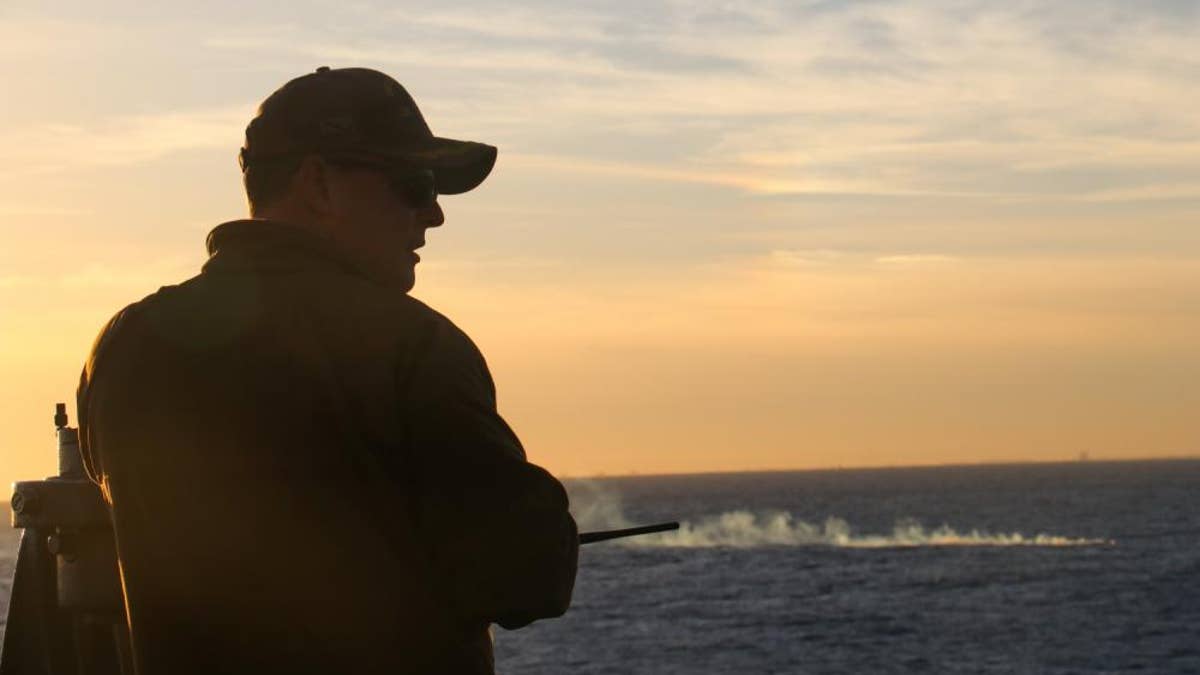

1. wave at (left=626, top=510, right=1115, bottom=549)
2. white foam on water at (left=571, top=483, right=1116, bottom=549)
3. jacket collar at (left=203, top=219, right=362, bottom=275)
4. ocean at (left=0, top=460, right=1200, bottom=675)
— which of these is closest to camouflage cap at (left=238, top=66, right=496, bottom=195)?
jacket collar at (left=203, top=219, right=362, bottom=275)

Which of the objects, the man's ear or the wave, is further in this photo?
the wave

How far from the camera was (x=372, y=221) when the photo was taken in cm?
322

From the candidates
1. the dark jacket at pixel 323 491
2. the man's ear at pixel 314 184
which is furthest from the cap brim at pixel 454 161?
the dark jacket at pixel 323 491

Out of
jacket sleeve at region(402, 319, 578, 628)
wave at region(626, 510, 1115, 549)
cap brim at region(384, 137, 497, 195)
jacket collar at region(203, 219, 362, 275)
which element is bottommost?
jacket sleeve at region(402, 319, 578, 628)

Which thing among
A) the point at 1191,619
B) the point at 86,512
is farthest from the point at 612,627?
the point at 86,512

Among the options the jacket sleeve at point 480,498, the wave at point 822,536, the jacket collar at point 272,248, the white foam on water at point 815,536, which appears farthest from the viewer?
the white foam on water at point 815,536

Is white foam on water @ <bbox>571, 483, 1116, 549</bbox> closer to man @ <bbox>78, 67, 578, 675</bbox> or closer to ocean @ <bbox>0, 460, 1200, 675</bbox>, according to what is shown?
ocean @ <bbox>0, 460, 1200, 675</bbox>

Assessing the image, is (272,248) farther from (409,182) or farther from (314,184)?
(409,182)

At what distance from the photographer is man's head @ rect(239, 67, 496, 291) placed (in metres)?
3.21

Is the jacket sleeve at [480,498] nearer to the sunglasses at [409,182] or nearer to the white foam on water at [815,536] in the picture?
the sunglasses at [409,182]

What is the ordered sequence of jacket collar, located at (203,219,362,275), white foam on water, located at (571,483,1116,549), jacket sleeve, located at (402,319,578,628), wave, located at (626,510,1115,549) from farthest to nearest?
white foam on water, located at (571,483,1116,549) < wave, located at (626,510,1115,549) < jacket collar, located at (203,219,362,275) < jacket sleeve, located at (402,319,578,628)

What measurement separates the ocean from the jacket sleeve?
8025 centimetres

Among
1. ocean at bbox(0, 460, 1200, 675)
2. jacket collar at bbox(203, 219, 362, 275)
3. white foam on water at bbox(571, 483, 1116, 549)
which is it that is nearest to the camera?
jacket collar at bbox(203, 219, 362, 275)

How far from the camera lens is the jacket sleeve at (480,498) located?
2.91 m
